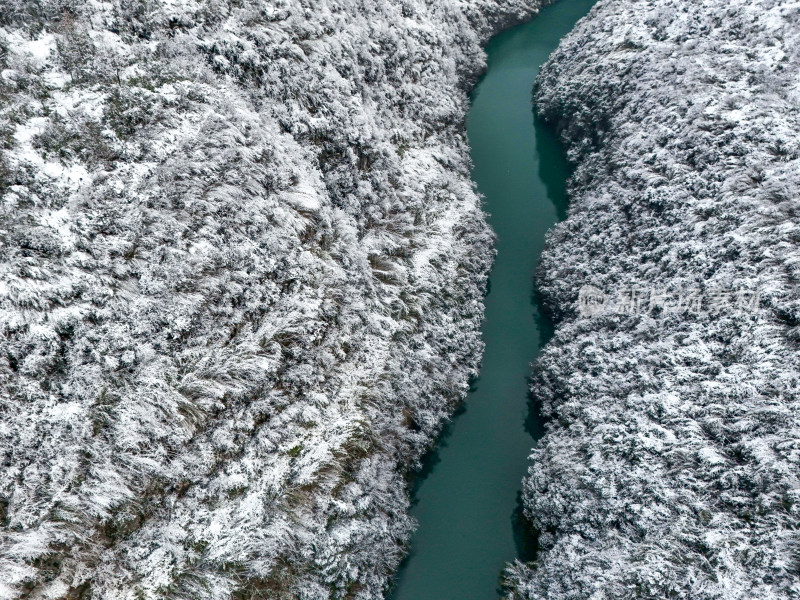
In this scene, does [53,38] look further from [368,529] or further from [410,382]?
[368,529]

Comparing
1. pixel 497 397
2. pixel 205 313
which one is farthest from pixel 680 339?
pixel 205 313

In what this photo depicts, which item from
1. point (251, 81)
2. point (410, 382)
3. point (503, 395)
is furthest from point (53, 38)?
point (503, 395)

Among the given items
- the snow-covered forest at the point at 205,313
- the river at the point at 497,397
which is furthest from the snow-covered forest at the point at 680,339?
the snow-covered forest at the point at 205,313

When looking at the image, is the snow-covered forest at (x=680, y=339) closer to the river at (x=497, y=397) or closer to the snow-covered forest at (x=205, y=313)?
the river at (x=497, y=397)

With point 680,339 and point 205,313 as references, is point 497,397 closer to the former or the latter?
point 680,339

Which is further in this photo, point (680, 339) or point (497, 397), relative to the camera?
point (497, 397)

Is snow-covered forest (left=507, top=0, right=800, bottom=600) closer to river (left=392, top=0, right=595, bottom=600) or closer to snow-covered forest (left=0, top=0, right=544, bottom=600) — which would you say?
river (left=392, top=0, right=595, bottom=600)
